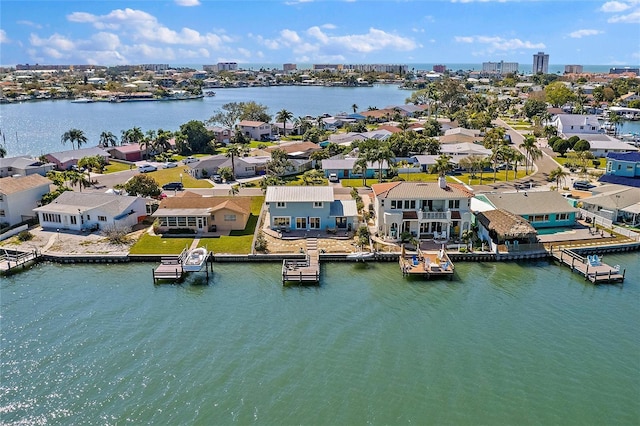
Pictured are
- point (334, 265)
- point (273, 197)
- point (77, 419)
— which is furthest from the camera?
point (273, 197)

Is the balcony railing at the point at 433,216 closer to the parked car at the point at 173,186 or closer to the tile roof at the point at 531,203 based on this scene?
the tile roof at the point at 531,203

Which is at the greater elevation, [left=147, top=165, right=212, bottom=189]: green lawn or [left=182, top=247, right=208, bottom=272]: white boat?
[left=147, top=165, right=212, bottom=189]: green lawn

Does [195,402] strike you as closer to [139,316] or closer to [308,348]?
[308,348]

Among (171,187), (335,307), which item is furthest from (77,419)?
(171,187)

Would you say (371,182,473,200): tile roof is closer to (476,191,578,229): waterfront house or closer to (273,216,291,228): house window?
(476,191,578,229): waterfront house

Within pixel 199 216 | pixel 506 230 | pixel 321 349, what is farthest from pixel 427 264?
pixel 199 216

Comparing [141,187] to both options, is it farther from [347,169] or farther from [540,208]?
[540,208]

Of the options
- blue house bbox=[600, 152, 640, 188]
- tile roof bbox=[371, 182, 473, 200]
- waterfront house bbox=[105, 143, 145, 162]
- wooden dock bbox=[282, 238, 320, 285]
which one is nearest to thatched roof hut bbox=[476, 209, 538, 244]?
tile roof bbox=[371, 182, 473, 200]
